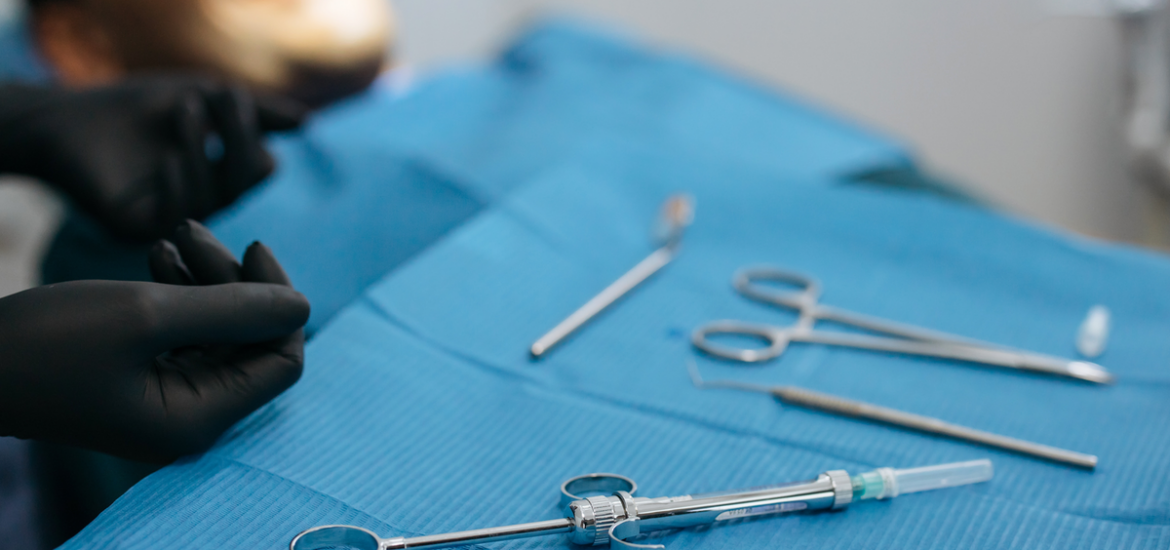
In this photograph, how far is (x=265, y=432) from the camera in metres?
0.50

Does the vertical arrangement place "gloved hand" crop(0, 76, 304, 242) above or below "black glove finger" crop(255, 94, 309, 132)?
below

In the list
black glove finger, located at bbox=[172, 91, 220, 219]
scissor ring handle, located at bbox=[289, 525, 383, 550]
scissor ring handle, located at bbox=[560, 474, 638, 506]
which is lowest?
scissor ring handle, located at bbox=[289, 525, 383, 550]

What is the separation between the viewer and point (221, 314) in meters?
0.46

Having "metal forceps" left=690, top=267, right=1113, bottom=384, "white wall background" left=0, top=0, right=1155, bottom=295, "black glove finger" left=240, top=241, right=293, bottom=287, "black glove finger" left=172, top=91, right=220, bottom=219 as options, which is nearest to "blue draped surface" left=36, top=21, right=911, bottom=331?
"black glove finger" left=172, top=91, right=220, bottom=219

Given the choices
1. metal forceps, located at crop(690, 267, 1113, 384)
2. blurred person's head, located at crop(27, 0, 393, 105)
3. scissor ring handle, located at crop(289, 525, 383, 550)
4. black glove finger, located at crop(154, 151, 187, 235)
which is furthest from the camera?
blurred person's head, located at crop(27, 0, 393, 105)

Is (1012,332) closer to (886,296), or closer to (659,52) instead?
(886,296)

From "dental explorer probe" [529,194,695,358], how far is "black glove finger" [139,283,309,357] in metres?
0.19

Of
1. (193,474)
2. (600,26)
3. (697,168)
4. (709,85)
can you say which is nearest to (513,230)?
(697,168)

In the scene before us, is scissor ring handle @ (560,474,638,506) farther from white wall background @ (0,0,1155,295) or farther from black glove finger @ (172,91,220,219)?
white wall background @ (0,0,1155,295)

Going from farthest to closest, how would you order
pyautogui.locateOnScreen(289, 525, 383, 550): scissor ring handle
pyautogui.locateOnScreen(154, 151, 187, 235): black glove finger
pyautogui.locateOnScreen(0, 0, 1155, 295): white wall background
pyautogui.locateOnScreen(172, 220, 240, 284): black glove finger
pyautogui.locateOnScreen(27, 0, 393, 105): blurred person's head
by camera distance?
pyautogui.locateOnScreen(0, 0, 1155, 295): white wall background, pyautogui.locateOnScreen(27, 0, 393, 105): blurred person's head, pyautogui.locateOnScreen(154, 151, 187, 235): black glove finger, pyautogui.locateOnScreen(172, 220, 240, 284): black glove finger, pyautogui.locateOnScreen(289, 525, 383, 550): scissor ring handle

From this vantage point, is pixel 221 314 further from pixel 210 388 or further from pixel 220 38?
pixel 220 38

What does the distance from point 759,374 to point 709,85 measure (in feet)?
2.10

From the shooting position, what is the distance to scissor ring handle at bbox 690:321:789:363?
621 mm

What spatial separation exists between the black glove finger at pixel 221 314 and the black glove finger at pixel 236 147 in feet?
1.02
